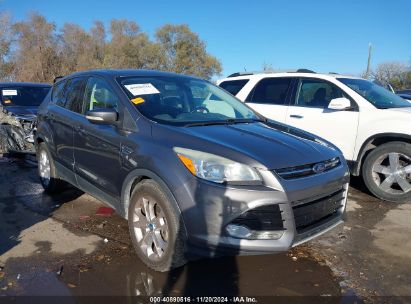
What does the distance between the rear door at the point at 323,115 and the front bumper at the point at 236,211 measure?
2.97 meters

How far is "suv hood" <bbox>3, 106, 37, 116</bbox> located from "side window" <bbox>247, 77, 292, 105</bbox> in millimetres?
4751

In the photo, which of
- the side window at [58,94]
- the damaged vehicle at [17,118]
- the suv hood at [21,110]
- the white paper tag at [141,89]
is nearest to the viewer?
the white paper tag at [141,89]

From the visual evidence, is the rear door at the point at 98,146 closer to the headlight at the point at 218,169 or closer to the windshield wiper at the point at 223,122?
the windshield wiper at the point at 223,122

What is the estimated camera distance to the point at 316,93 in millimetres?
6273

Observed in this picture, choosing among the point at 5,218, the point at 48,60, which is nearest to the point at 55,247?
the point at 5,218

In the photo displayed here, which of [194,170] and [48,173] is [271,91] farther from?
[194,170]

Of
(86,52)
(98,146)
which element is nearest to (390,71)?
(86,52)

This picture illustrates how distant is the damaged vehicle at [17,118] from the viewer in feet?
25.5

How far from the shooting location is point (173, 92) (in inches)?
166

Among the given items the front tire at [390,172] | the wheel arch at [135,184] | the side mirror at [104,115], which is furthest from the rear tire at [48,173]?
the front tire at [390,172]

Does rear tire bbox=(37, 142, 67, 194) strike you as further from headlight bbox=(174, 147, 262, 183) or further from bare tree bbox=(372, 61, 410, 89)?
bare tree bbox=(372, 61, 410, 89)

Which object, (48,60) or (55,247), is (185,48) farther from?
(55,247)

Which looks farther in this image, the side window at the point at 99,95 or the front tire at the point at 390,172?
the front tire at the point at 390,172

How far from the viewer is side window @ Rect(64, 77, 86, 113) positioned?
183 inches
